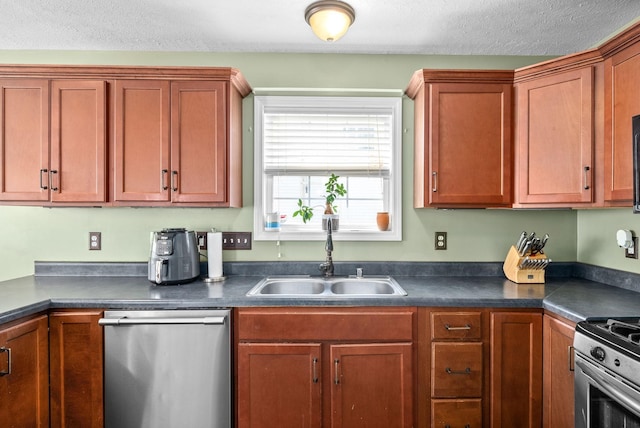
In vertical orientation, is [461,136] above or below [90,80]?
below

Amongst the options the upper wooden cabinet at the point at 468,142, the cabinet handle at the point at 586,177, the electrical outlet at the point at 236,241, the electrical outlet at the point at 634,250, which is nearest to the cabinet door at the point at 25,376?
the electrical outlet at the point at 236,241

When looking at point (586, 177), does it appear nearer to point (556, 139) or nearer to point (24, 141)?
point (556, 139)

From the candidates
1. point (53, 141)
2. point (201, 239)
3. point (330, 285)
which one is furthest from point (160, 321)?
point (53, 141)

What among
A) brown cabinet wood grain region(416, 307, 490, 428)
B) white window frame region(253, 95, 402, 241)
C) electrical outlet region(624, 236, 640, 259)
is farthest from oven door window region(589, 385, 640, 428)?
white window frame region(253, 95, 402, 241)

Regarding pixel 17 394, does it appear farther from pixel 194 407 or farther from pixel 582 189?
pixel 582 189

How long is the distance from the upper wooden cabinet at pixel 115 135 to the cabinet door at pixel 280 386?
92 centimetres

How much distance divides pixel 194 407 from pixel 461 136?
209cm

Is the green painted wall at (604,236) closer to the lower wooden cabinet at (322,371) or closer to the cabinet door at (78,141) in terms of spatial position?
the lower wooden cabinet at (322,371)

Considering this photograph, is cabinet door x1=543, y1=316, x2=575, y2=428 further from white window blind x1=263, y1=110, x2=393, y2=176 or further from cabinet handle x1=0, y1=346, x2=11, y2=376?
cabinet handle x1=0, y1=346, x2=11, y2=376

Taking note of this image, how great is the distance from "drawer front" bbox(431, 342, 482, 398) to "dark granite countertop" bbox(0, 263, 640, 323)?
Result: 23 cm

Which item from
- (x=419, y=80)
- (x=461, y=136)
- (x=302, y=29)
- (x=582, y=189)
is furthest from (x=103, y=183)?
(x=582, y=189)

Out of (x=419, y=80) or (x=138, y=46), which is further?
(x=138, y=46)

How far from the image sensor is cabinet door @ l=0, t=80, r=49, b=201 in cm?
195

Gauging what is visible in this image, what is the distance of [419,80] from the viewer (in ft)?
6.73
